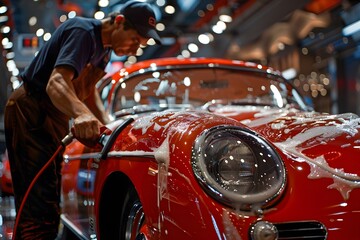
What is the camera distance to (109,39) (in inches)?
120

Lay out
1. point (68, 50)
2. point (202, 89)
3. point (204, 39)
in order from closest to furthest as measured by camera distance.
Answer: point (68, 50)
point (202, 89)
point (204, 39)

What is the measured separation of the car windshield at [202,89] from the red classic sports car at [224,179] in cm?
69

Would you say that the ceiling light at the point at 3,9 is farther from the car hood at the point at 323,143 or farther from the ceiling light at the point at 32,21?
the car hood at the point at 323,143

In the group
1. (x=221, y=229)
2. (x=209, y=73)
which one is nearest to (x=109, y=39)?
(x=209, y=73)

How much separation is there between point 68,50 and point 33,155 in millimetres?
665

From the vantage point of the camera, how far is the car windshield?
3.62 m

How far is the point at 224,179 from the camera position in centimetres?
191

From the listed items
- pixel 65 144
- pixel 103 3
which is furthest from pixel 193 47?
pixel 65 144

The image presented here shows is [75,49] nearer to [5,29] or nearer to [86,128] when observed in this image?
[86,128]

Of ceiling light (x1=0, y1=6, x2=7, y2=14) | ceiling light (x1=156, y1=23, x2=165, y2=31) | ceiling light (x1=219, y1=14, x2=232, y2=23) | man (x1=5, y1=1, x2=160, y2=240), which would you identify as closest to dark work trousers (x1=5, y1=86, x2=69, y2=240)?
man (x1=5, y1=1, x2=160, y2=240)

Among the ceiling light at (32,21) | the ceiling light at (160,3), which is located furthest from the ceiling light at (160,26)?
the ceiling light at (32,21)

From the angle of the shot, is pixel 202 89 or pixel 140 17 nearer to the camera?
pixel 140 17

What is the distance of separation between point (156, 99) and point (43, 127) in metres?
0.89

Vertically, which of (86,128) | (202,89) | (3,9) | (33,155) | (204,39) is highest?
(3,9)
